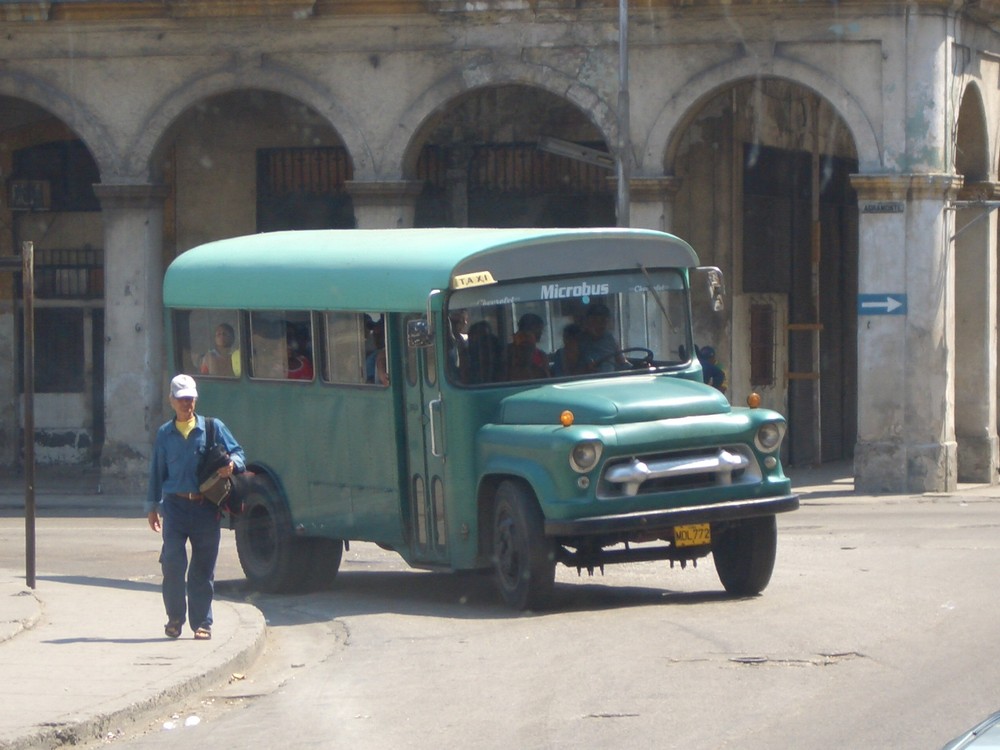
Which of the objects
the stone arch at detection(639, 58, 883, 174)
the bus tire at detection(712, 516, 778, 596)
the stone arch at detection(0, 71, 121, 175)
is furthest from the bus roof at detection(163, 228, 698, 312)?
the stone arch at detection(0, 71, 121, 175)

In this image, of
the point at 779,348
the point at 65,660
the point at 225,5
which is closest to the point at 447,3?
the point at 225,5

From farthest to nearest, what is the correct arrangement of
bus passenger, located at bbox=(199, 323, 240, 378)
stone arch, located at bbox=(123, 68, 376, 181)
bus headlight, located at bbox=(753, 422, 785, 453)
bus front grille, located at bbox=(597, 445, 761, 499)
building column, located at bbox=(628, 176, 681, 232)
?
stone arch, located at bbox=(123, 68, 376, 181), building column, located at bbox=(628, 176, 681, 232), bus passenger, located at bbox=(199, 323, 240, 378), bus headlight, located at bbox=(753, 422, 785, 453), bus front grille, located at bbox=(597, 445, 761, 499)

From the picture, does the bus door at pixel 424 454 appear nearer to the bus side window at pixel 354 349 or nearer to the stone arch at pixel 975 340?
the bus side window at pixel 354 349

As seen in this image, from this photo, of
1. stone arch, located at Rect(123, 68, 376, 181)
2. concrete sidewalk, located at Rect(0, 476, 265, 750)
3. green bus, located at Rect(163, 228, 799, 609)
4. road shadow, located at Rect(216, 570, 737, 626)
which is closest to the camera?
concrete sidewalk, located at Rect(0, 476, 265, 750)

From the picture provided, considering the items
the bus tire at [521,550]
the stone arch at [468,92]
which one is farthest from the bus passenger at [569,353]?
the stone arch at [468,92]

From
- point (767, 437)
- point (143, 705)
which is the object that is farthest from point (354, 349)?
point (143, 705)

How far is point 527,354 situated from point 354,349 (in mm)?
1342

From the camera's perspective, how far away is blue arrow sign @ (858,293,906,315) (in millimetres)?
21234

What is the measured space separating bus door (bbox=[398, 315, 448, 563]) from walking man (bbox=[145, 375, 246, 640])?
1.73 m

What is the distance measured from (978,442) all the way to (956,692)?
15.1 meters

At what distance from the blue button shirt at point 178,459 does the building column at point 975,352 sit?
14.6 meters

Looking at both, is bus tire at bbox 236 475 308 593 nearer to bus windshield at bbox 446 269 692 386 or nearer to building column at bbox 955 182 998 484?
bus windshield at bbox 446 269 692 386

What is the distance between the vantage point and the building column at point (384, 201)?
2253 cm

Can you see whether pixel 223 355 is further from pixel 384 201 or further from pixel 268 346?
pixel 384 201
